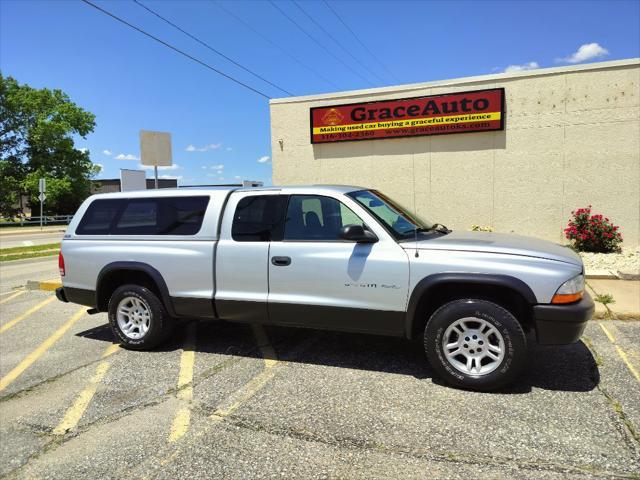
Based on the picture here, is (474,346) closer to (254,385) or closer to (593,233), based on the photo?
(254,385)

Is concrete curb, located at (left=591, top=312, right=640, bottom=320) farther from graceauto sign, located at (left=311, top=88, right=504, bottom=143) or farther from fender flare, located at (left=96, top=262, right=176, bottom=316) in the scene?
graceauto sign, located at (left=311, top=88, right=504, bottom=143)

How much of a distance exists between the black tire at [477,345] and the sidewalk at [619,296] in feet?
9.88

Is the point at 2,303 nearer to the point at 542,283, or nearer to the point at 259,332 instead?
the point at 259,332

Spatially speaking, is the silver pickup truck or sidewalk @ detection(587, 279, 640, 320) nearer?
the silver pickup truck

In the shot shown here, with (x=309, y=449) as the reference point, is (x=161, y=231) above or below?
above

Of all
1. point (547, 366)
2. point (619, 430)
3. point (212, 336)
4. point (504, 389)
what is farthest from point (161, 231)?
point (619, 430)

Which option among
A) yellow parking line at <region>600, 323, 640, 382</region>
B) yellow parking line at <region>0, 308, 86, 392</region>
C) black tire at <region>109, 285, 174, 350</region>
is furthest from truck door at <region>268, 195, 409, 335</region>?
yellow parking line at <region>0, 308, 86, 392</region>

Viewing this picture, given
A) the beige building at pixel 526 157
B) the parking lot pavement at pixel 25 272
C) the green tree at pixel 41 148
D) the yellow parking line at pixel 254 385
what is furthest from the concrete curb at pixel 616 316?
the green tree at pixel 41 148

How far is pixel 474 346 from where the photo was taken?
4.06 metres

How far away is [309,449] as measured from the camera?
3.25 m

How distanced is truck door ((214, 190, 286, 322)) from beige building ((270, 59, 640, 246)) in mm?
8069

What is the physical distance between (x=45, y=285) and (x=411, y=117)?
9.06 m

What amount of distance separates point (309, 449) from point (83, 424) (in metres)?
1.85

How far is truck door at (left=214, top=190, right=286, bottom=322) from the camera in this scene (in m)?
4.76
